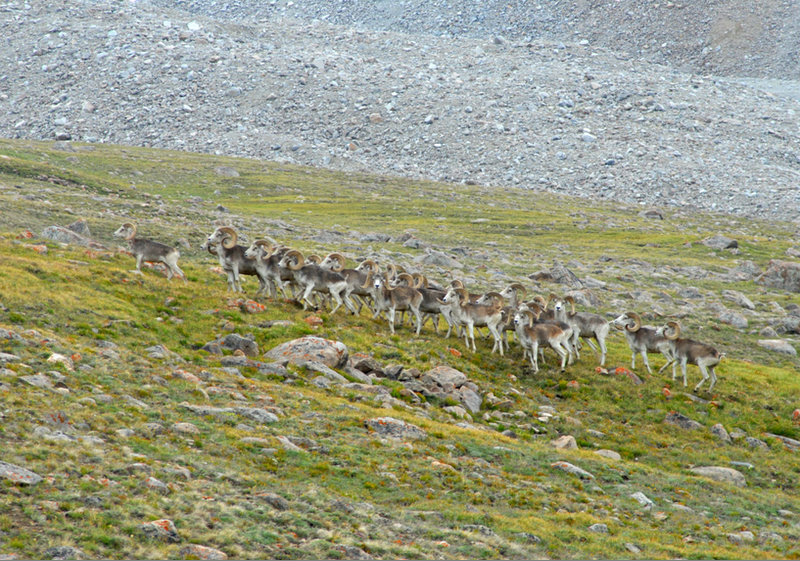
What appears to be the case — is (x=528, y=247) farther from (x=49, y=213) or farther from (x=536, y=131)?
(x=536, y=131)

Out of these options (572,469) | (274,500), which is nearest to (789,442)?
(572,469)

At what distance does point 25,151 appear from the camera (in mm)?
69000

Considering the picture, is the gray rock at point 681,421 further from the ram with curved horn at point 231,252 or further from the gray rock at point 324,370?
the ram with curved horn at point 231,252

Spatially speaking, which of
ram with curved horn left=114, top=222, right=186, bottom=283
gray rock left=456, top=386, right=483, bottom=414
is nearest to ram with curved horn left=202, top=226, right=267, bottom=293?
ram with curved horn left=114, top=222, right=186, bottom=283

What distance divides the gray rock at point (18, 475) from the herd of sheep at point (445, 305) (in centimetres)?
1621

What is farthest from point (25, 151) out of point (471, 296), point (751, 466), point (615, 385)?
point (751, 466)

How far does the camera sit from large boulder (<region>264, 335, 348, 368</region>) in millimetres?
22922

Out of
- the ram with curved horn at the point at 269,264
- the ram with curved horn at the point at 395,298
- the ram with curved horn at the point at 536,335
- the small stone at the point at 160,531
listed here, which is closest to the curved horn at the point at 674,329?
the ram with curved horn at the point at 536,335

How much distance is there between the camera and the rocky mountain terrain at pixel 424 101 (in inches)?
3716

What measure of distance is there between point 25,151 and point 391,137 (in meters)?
45.8

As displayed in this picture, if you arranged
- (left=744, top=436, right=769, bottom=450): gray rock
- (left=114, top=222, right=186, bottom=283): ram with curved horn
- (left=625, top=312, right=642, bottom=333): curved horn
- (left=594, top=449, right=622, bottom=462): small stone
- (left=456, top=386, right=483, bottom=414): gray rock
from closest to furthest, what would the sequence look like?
(left=594, top=449, right=622, bottom=462): small stone
(left=456, top=386, right=483, bottom=414): gray rock
(left=744, top=436, right=769, bottom=450): gray rock
(left=625, top=312, right=642, bottom=333): curved horn
(left=114, top=222, right=186, bottom=283): ram with curved horn

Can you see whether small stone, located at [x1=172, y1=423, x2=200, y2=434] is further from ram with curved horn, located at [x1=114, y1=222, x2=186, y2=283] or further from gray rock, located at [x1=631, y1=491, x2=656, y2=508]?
ram with curved horn, located at [x1=114, y1=222, x2=186, y2=283]

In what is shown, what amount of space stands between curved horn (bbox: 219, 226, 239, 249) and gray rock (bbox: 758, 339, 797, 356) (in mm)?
24521

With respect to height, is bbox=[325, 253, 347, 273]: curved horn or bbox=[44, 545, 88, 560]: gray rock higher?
bbox=[325, 253, 347, 273]: curved horn
